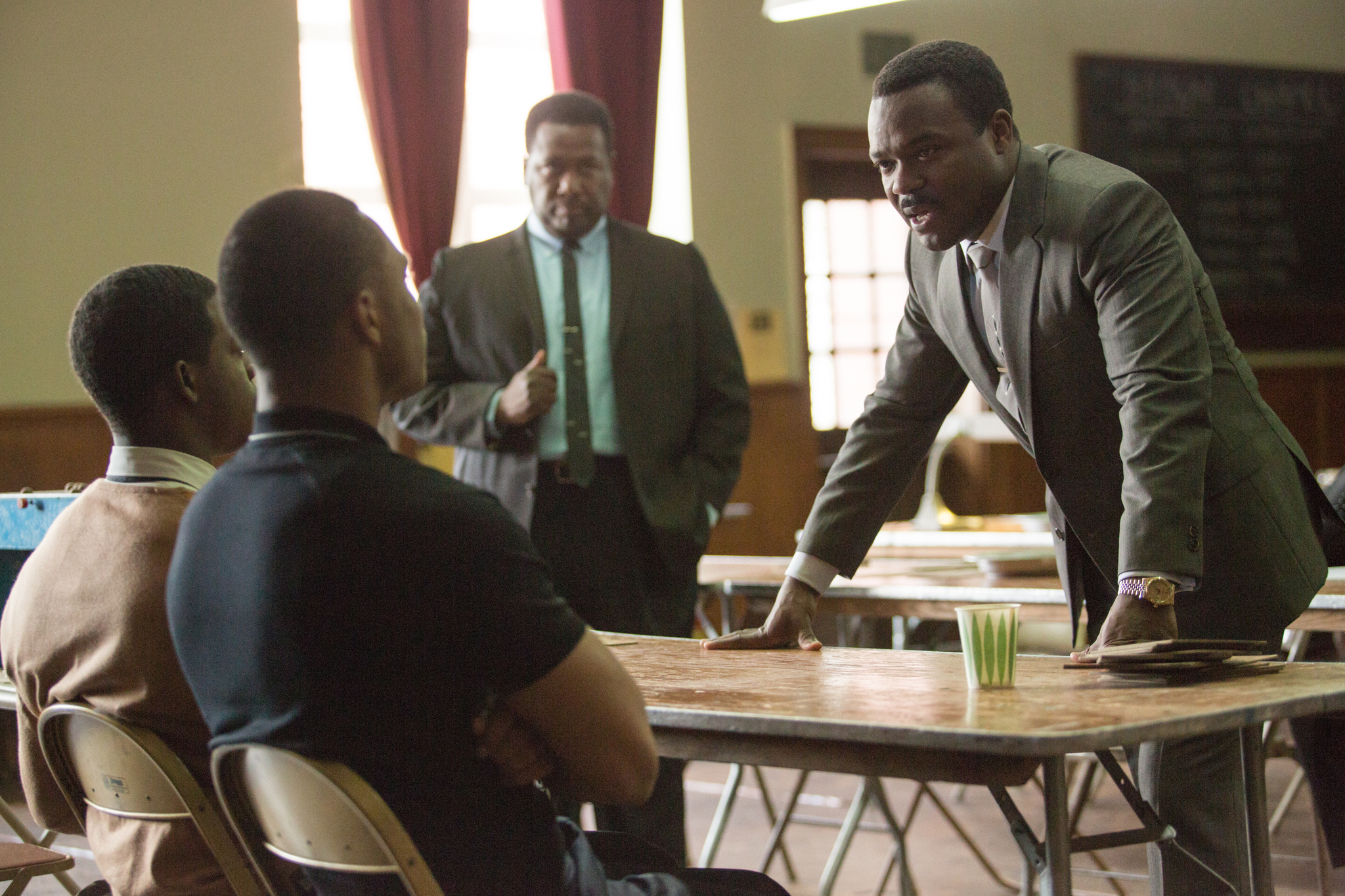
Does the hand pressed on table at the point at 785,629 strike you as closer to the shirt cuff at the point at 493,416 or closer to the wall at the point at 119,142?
the shirt cuff at the point at 493,416

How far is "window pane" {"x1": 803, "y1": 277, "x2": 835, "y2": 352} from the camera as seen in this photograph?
7.17m

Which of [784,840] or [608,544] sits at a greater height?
[608,544]

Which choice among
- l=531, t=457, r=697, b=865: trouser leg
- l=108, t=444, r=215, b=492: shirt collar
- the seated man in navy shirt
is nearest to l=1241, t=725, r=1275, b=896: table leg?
the seated man in navy shirt

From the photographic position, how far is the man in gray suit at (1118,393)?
165cm

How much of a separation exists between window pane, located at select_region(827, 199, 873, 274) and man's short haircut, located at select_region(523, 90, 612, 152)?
4.30 m

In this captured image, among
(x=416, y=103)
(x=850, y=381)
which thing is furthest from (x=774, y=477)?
(x=416, y=103)

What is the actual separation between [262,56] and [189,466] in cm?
446

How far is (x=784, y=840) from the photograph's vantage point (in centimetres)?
377

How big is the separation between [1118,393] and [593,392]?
1485 millimetres

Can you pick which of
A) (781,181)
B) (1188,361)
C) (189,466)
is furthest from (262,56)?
(1188,361)

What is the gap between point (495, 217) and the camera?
6453mm

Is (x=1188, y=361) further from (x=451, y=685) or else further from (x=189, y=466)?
(x=189, y=466)

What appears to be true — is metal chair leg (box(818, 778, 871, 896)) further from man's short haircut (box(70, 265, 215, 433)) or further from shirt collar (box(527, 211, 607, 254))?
man's short haircut (box(70, 265, 215, 433))

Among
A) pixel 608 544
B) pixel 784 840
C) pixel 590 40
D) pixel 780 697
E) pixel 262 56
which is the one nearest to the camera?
pixel 780 697
